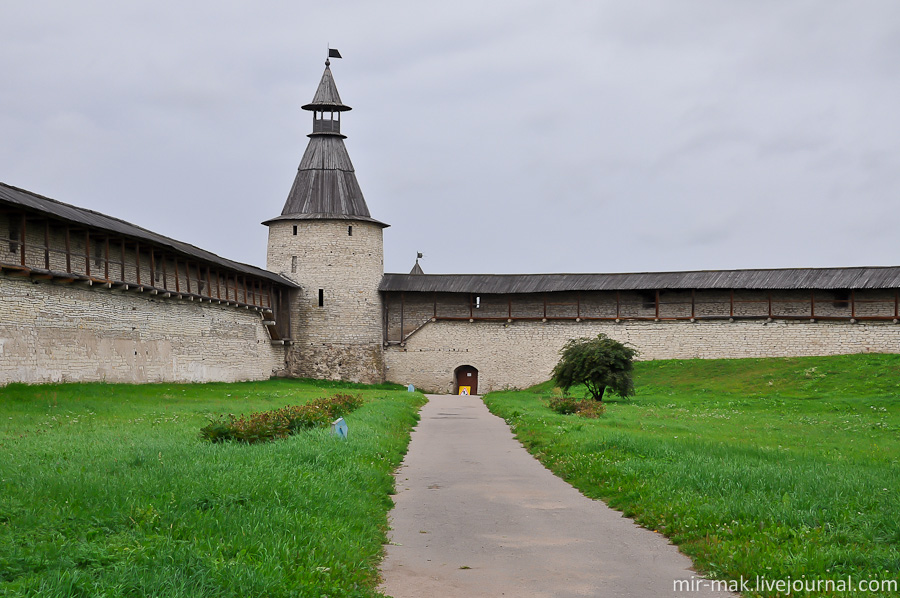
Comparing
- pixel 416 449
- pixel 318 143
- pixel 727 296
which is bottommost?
pixel 416 449

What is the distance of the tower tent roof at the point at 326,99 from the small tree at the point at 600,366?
2012 cm

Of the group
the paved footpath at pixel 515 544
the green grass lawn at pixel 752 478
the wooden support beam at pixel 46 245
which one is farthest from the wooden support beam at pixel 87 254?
the paved footpath at pixel 515 544

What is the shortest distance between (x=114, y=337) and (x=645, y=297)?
23898 mm

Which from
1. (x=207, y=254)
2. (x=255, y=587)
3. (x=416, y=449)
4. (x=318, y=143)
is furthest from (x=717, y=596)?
(x=318, y=143)

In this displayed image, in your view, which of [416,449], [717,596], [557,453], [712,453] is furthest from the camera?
[416,449]

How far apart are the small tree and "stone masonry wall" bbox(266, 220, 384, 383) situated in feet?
49.3

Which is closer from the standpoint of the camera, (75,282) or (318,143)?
(75,282)

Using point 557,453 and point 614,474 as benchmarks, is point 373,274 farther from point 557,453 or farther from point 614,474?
point 614,474

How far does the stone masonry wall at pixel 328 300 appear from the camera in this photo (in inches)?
1583

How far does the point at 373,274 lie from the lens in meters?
41.4

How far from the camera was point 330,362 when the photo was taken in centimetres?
4009

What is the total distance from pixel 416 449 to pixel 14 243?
12.8 m

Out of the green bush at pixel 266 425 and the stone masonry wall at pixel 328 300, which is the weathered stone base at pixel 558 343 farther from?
the green bush at pixel 266 425

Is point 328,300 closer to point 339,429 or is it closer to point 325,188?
point 325,188
